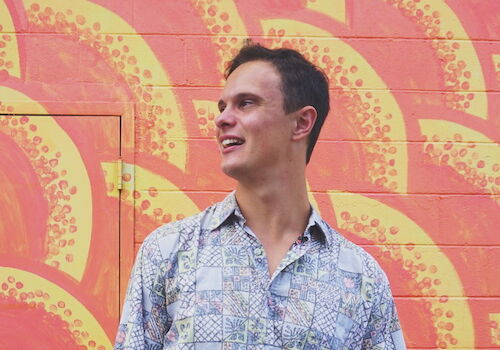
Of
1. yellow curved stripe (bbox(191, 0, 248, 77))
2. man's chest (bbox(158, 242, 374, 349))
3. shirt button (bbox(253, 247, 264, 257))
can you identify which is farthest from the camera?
yellow curved stripe (bbox(191, 0, 248, 77))

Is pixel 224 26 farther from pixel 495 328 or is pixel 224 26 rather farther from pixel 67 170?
pixel 495 328

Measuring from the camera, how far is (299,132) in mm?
2074

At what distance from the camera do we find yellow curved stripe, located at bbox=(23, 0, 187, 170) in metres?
3.38

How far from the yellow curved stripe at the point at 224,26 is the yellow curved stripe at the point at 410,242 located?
773mm

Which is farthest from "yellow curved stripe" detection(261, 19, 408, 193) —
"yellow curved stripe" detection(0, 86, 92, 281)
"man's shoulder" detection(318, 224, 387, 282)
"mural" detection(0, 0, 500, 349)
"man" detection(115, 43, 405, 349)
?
"man's shoulder" detection(318, 224, 387, 282)

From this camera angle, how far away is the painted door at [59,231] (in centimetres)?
331

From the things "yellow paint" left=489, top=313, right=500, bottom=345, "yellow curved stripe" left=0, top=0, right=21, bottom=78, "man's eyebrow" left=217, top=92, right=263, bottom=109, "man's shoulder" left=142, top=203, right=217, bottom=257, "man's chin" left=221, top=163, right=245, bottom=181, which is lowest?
"yellow paint" left=489, top=313, right=500, bottom=345

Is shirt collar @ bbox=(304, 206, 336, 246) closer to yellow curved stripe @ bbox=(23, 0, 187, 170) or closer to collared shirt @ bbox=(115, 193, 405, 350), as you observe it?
collared shirt @ bbox=(115, 193, 405, 350)

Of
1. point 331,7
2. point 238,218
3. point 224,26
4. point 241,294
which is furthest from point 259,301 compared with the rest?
point 331,7

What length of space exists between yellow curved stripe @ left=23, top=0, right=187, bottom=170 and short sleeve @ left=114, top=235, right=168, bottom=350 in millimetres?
1558

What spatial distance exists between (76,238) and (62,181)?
25 centimetres

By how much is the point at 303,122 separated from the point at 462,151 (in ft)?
5.23

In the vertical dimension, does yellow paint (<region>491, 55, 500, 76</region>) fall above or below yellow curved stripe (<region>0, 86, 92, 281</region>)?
above

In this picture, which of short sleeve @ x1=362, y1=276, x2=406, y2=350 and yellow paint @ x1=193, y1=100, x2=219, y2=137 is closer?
short sleeve @ x1=362, y1=276, x2=406, y2=350
